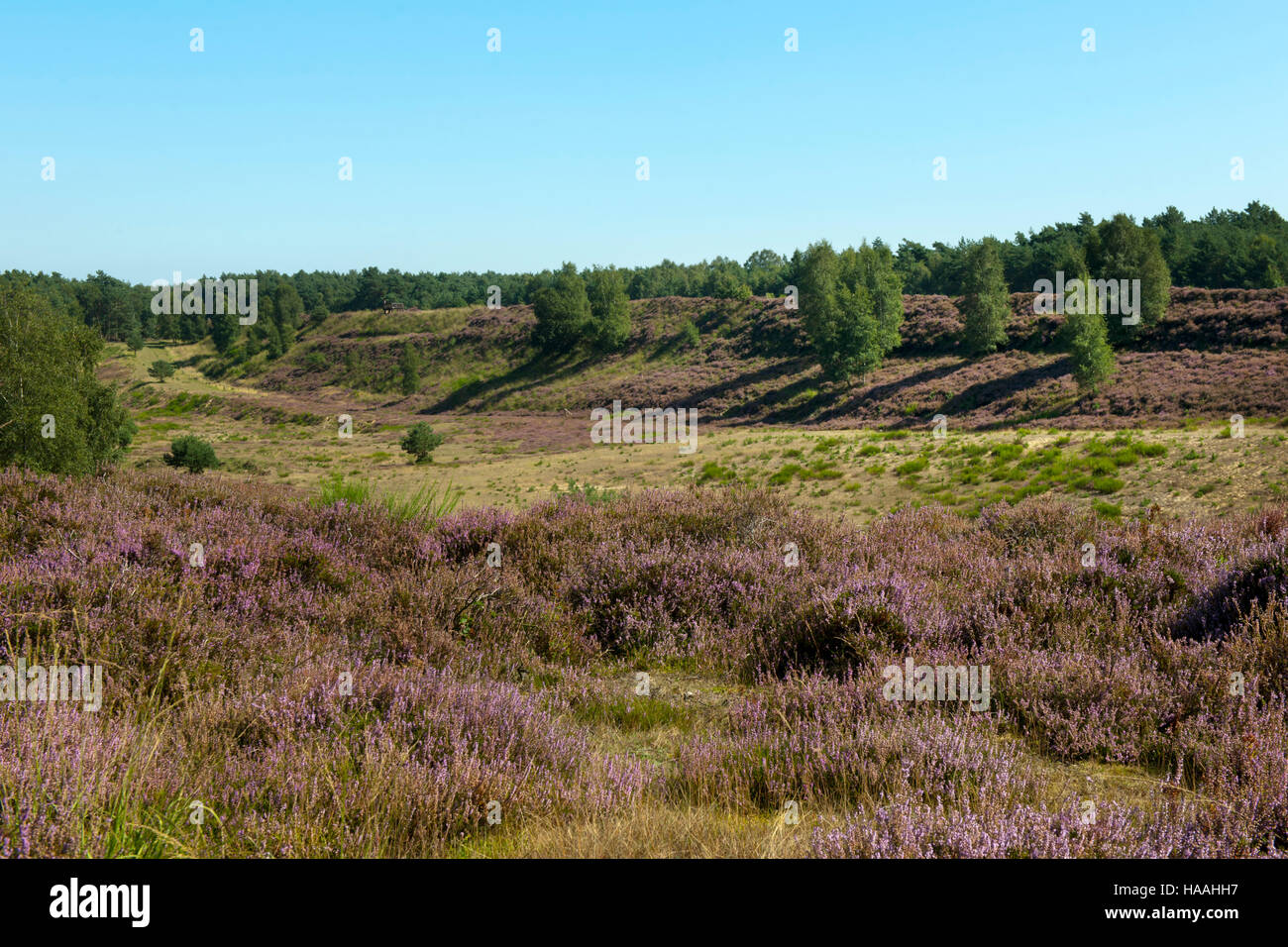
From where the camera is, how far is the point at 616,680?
5719 millimetres

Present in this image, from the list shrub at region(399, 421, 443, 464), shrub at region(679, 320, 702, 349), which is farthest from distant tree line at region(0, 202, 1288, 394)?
shrub at region(399, 421, 443, 464)

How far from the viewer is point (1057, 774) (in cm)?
381

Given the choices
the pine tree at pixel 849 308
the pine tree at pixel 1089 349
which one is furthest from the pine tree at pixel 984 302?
the pine tree at pixel 1089 349

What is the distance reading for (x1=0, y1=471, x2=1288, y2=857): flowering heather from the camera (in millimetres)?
2965

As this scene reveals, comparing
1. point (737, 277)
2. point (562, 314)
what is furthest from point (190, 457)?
point (737, 277)

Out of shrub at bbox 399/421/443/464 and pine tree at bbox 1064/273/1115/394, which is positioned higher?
pine tree at bbox 1064/273/1115/394

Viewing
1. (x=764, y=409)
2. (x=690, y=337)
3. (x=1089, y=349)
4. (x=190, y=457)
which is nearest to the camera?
(x=190, y=457)

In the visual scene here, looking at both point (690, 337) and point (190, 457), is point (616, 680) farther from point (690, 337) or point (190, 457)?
point (690, 337)

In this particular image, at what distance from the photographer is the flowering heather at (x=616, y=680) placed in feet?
9.73

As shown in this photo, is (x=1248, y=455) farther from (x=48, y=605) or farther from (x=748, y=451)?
(x=48, y=605)

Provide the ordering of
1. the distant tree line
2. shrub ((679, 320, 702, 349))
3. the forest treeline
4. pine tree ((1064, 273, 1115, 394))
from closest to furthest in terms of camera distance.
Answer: pine tree ((1064, 273, 1115, 394))
the distant tree line
the forest treeline
shrub ((679, 320, 702, 349))

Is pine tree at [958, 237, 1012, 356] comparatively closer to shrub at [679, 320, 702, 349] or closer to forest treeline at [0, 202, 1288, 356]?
forest treeline at [0, 202, 1288, 356]

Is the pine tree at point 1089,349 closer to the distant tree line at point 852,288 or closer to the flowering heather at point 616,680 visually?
the distant tree line at point 852,288

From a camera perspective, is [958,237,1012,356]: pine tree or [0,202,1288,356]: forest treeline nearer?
[958,237,1012,356]: pine tree
